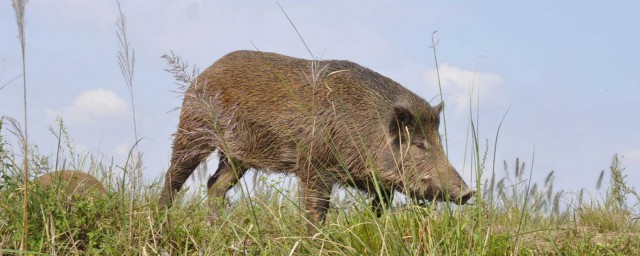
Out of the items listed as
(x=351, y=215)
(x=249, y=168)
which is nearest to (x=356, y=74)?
(x=249, y=168)

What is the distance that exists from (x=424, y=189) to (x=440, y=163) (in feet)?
1.09

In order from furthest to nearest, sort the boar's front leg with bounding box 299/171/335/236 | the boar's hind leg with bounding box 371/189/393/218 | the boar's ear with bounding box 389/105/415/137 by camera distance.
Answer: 1. the boar's ear with bounding box 389/105/415/137
2. the boar's front leg with bounding box 299/171/335/236
3. the boar's hind leg with bounding box 371/189/393/218

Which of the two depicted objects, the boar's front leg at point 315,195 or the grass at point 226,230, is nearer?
the grass at point 226,230

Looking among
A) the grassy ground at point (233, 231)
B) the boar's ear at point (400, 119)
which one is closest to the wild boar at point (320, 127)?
the boar's ear at point (400, 119)

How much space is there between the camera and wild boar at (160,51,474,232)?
21.0 feet

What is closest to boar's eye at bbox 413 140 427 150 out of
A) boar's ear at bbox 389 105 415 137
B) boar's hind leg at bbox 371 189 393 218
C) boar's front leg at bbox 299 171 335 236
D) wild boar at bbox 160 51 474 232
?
wild boar at bbox 160 51 474 232

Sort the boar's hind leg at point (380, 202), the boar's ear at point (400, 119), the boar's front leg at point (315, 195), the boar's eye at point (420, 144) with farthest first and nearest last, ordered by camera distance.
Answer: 1. the boar's eye at point (420, 144)
2. the boar's ear at point (400, 119)
3. the boar's front leg at point (315, 195)
4. the boar's hind leg at point (380, 202)

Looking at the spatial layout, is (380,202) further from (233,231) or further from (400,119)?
(400,119)

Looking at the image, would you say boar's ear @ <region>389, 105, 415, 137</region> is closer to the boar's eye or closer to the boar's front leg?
the boar's eye

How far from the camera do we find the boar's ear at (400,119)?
6324mm

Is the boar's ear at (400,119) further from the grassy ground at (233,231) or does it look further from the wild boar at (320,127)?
the grassy ground at (233,231)

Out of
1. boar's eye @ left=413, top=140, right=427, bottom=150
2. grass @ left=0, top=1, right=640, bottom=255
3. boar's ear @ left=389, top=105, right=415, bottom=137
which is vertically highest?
boar's ear @ left=389, top=105, right=415, bottom=137

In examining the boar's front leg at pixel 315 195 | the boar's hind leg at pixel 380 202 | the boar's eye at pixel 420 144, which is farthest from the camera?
the boar's eye at pixel 420 144

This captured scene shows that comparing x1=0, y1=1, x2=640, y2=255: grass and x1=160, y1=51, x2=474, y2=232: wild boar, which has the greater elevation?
x1=160, y1=51, x2=474, y2=232: wild boar
